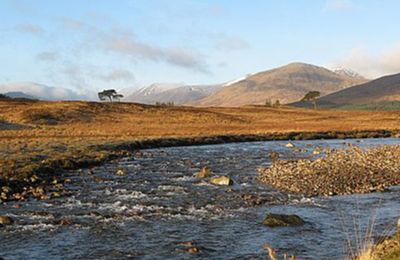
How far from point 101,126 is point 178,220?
69015mm

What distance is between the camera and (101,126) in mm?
88625

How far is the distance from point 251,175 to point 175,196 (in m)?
9.61

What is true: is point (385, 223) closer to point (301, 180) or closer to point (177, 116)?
point (301, 180)

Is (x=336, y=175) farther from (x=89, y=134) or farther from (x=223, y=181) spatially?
(x=89, y=134)

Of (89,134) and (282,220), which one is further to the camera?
(89,134)

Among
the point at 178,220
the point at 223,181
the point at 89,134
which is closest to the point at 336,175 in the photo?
the point at 223,181

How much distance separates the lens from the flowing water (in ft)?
57.5

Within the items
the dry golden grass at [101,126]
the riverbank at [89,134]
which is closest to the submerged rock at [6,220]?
the riverbank at [89,134]

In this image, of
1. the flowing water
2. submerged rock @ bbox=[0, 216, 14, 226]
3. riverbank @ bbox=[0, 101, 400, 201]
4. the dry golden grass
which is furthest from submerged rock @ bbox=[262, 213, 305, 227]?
the dry golden grass

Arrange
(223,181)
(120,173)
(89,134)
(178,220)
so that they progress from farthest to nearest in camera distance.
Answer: (89,134), (120,173), (223,181), (178,220)

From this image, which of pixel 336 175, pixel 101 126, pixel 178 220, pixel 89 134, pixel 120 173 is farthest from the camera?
pixel 101 126

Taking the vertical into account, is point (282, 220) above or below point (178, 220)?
above

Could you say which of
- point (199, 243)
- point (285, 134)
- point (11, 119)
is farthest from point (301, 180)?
point (11, 119)

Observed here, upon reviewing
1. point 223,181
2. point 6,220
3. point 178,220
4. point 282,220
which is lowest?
point 178,220
